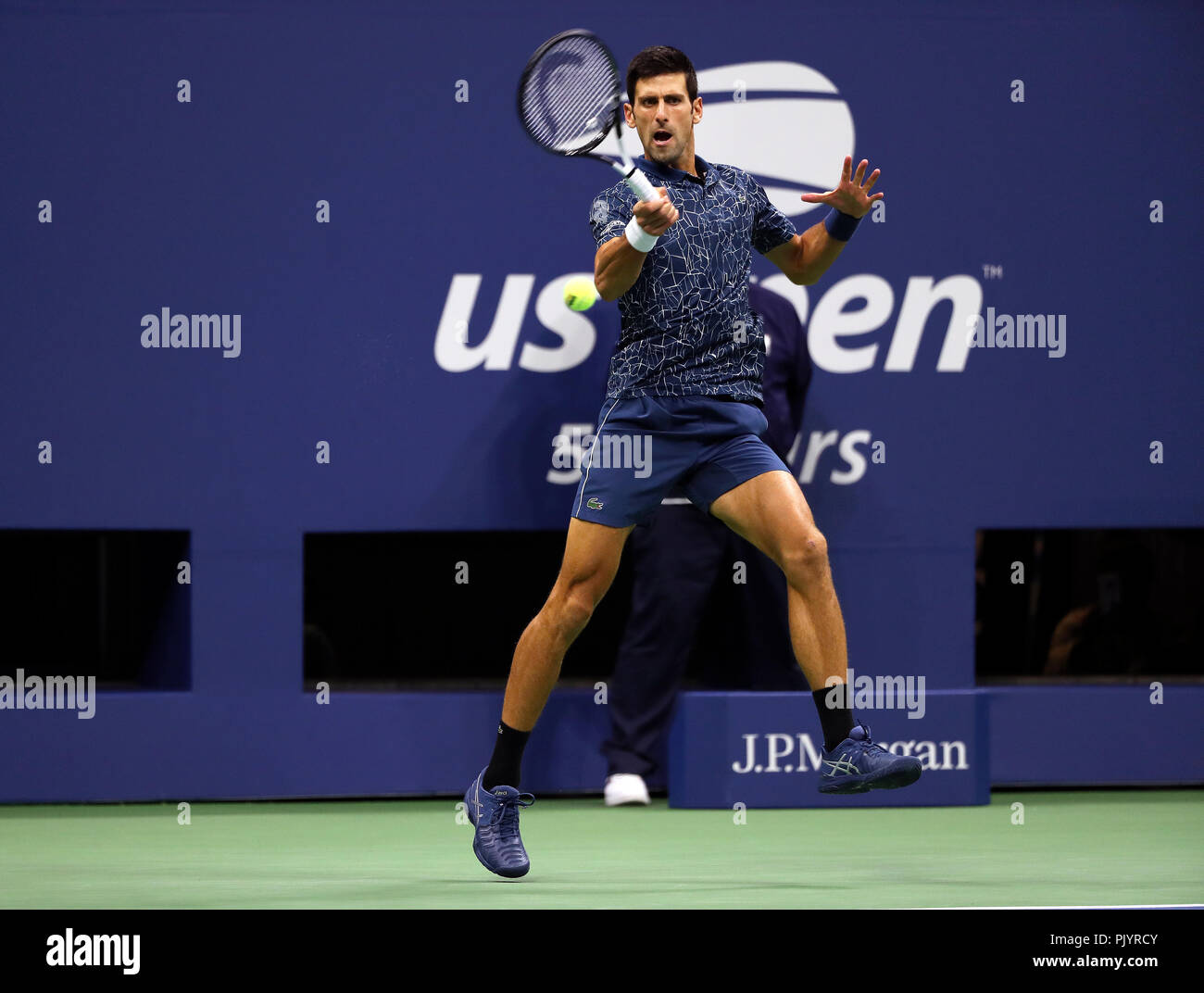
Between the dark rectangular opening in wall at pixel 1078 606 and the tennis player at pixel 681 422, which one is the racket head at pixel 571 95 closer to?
the tennis player at pixel 681 422

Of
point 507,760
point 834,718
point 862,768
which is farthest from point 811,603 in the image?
point 507,760

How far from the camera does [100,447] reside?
20.3 feet

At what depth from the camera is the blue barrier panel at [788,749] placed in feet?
20.1

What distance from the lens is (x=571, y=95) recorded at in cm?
445

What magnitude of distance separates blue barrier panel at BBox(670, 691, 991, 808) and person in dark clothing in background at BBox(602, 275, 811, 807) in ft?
0.47

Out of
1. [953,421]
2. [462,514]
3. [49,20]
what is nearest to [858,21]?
[953,421]

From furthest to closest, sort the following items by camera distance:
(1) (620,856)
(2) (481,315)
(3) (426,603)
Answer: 1. (3) (426,603)
2. (2) (481,315)
3. (1) (620,856)

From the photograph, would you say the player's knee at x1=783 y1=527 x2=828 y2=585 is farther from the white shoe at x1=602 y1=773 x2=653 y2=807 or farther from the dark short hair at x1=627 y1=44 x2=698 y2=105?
the white shoe at x1=602 y1=773 x2=653 y2=807

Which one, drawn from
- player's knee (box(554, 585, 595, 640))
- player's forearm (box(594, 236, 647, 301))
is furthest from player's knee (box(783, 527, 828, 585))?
player's forearm (box(594, 236, 647, 301))

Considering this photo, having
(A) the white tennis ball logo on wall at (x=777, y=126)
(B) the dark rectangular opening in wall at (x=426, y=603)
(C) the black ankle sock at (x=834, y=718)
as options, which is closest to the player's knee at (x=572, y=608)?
(C) the black ankle sock at (x=834, y=718)

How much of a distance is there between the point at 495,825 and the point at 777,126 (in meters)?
2.95

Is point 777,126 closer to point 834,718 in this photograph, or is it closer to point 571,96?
point 571,96

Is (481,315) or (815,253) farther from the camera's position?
(481,315)

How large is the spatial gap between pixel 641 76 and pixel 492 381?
2.10 m
